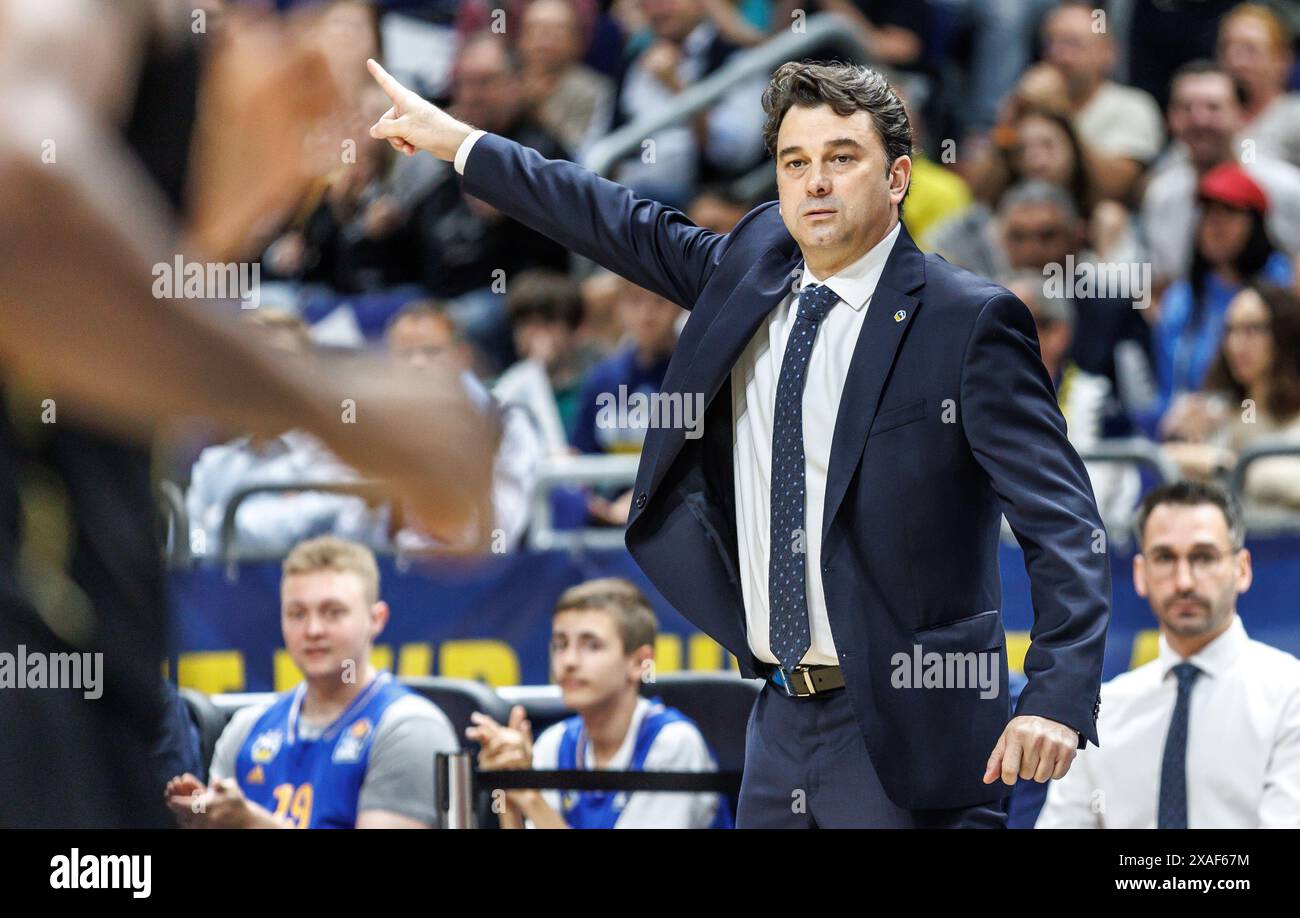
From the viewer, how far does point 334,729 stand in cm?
442

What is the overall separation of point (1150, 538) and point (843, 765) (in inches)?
65.3

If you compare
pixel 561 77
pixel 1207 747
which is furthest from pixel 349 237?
pixel 1207 747

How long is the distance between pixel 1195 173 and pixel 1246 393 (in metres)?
1.42

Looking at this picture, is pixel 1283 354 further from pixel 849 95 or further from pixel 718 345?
pixel 718 345

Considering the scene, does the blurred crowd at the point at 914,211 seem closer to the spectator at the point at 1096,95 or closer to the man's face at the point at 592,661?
the spectator at the point at 1096,95

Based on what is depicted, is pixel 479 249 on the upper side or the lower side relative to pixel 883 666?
upper

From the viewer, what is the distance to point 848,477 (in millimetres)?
2967

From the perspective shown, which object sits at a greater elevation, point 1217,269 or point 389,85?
point 1217,269

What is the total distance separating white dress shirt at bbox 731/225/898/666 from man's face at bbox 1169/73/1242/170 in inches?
145

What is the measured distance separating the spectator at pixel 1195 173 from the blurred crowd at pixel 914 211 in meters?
0.01

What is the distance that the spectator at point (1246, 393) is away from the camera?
17.1 feet

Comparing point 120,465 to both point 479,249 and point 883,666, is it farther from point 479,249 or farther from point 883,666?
point 479,249
